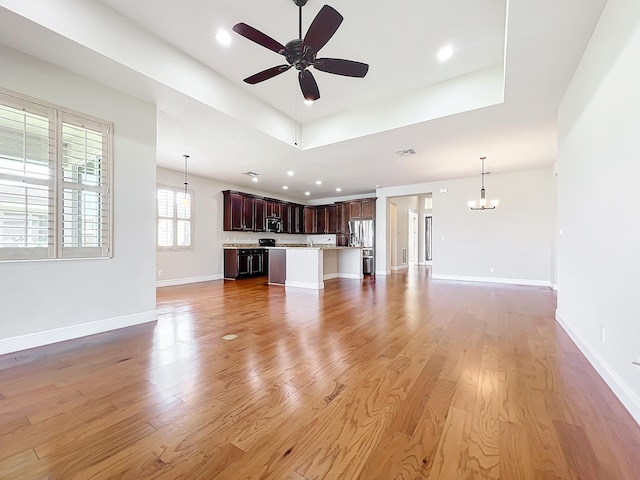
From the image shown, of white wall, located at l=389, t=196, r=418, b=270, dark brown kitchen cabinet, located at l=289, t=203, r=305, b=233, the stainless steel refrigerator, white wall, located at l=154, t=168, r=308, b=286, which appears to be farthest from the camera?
dark brown kitchen cabinet, located at l=289, t=203, r=305, b=233

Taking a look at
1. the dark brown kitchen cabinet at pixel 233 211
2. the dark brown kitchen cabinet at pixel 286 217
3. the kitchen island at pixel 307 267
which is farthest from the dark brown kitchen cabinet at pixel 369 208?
the dark brown kitchen cabinet at pixel 233 211

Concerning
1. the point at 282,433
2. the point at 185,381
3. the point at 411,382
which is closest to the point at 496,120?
the point at 411,382

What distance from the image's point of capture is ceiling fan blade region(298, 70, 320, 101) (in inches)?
102

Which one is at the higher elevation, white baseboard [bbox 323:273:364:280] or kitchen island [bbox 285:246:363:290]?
kitchen island [bbox 285:246:363:290]

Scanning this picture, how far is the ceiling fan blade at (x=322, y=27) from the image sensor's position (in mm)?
1956

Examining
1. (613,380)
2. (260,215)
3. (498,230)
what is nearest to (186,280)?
(260,215)

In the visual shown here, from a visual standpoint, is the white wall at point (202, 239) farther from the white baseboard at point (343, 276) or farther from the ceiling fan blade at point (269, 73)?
the ceiling fan blade at point (269, 73)

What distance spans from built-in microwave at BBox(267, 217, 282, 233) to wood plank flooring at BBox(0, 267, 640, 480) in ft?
19.3

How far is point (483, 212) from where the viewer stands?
7.00m

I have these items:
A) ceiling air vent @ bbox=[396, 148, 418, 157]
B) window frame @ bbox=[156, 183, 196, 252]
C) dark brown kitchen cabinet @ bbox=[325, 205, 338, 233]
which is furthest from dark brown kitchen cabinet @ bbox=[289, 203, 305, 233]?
ceiling air vent @ bbox=[396, 148, 418, 157]

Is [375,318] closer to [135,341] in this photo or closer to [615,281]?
[615,281]

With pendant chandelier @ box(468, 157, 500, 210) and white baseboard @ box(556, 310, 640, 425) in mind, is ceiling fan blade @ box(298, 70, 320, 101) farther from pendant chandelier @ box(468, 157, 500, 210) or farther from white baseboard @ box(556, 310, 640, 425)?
pendant chandelier @ box(468, 157, 500, 210)

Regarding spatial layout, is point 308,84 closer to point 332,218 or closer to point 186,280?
point 186,280

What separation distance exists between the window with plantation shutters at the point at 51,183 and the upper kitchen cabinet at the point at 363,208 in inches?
273
